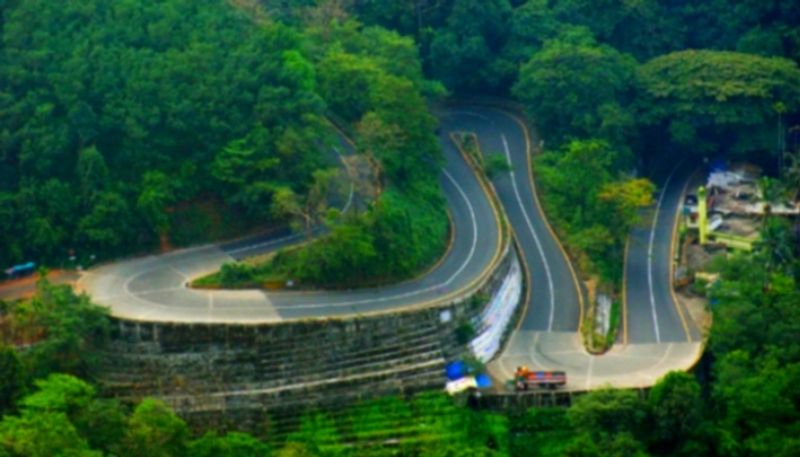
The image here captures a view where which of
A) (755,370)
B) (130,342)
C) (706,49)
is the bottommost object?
(755,370)

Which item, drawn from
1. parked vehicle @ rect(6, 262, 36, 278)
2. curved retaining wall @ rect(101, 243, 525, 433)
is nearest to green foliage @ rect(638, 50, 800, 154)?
curved retaining wall @ rect(101, 243, 525, 433)

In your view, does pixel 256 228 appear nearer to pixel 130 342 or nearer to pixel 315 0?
pixel 130 342

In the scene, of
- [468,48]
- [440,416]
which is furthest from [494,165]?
[440,416]

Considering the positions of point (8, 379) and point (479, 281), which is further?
point (479, 281)

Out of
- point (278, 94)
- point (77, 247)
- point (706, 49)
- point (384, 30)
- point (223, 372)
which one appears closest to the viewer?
point (223, 372)

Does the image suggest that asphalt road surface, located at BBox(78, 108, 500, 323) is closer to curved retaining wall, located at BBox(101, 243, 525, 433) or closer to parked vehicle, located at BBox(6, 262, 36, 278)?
curved retaining wall, located at BBox(101, 243, 525, 433)

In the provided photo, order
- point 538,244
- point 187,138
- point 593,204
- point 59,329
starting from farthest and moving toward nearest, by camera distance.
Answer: point 538,244 → point 593,204 → point 187,138 → point 59,329

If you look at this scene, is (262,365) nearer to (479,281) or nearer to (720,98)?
(479,281)

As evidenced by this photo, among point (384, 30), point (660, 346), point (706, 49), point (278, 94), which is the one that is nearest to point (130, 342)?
point (278, 94)
